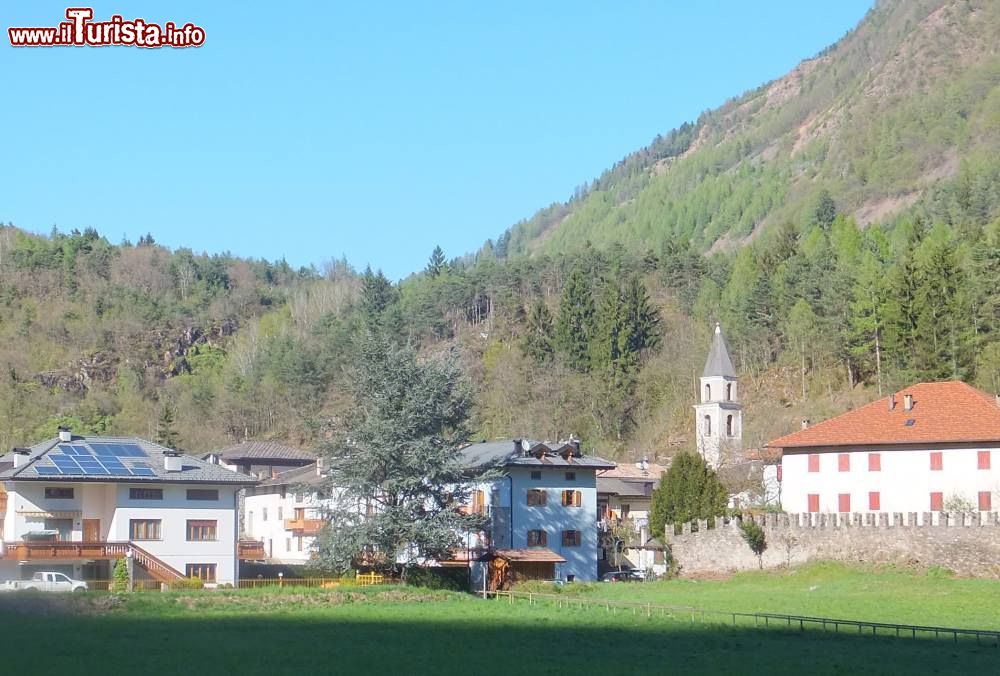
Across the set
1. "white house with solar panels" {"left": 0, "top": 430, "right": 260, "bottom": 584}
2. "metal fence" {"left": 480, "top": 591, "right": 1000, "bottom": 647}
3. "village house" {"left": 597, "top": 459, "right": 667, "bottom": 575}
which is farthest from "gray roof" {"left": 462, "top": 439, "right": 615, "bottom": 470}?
"metal fence" {"left": 480, "top": 591, "right": 1000, "bottom": 647}

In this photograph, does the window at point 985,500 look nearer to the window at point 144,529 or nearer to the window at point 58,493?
the window at point 144,529

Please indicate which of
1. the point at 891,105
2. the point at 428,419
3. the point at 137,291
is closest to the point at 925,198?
the point at 891,105

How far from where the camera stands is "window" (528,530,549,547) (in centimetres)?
6316

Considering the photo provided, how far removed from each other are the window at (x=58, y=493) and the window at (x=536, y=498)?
20.6 m

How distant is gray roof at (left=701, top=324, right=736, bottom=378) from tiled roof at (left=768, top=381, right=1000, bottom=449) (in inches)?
1014

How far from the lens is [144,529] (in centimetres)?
5522

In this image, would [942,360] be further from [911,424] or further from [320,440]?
[320,440]

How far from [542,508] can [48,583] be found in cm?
2344

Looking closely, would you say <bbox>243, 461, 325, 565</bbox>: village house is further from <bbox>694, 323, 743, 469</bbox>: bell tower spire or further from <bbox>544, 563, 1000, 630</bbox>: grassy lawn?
<bbox>694, 323, 743, 469</bbox>: bell tower spire

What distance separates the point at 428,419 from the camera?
55125 millimetres

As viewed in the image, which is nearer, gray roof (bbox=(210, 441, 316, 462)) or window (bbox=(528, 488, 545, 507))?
window (bbox=(528, 488, 545, 507))

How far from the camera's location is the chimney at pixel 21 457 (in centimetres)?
5564

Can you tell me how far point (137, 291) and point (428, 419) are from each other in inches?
3718

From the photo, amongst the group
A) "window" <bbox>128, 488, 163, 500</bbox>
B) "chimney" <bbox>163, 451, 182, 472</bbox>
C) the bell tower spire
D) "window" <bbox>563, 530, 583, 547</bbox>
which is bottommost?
"window" <bbox>563, 530, 583, 547</bbox>
